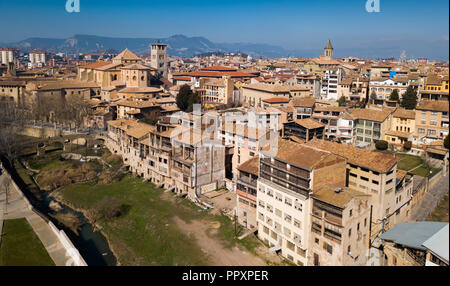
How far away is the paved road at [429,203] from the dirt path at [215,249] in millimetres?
10245

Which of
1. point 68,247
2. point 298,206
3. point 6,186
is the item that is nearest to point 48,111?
point 6,186

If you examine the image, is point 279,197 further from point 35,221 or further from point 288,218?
point 35,221

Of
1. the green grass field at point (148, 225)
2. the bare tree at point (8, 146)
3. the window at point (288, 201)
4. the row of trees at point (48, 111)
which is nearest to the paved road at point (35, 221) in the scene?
the green grass field at point (148, 225)

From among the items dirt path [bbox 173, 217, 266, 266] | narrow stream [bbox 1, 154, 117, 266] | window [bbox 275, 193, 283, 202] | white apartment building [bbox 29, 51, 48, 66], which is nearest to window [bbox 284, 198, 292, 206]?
window [bbox 275, 193, 283, 202]

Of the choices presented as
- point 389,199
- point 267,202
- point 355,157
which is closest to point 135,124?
point 267,202

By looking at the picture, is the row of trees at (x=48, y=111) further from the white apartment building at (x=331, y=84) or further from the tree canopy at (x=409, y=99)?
the tree canopy at (x=409, y=99)

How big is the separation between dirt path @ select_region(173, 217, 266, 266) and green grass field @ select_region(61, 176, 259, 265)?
0.36m

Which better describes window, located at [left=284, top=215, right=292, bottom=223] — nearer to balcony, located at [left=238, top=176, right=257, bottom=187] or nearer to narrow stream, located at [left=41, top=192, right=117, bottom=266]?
balcony, located at [left=238, top=176, right=257, bottom=187]

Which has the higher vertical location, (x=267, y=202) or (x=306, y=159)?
(x=306, y=159)

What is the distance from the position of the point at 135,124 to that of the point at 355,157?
2028 centimetres

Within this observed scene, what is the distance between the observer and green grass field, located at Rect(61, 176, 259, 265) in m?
20.3

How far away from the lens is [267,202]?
20.5m

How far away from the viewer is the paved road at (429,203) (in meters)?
22.2
